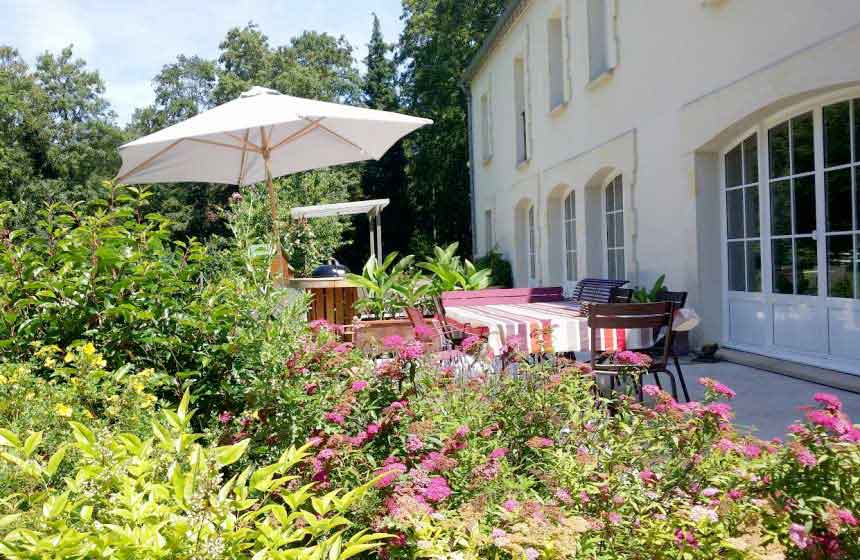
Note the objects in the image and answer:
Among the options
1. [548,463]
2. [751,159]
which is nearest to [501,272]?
[751,159]

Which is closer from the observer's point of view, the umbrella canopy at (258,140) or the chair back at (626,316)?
the chair back at (626,316)

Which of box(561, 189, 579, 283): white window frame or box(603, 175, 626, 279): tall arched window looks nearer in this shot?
box(603, 175, 626, 279): tall arched window

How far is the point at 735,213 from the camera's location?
672cm

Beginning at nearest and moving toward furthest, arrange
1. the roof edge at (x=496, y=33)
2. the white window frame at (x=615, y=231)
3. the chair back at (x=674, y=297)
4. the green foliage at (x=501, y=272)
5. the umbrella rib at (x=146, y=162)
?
the chair back at (x=674, y=297) < the umbrella rib at (x=146, y=162) < the white window frame at (x=615, y=231) < the roof edge at (x=496, y=33) < the green foliage at (x=501, y=272)

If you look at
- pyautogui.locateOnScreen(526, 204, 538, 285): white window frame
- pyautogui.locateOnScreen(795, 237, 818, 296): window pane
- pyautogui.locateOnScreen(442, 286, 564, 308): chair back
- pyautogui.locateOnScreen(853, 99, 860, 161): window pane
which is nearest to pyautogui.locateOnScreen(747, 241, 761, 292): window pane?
pyautogui.locateOnScreen(795, 237, 818, 296): window pane

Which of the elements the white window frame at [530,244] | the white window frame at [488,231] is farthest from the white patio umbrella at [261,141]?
the white window frame at [488,231]

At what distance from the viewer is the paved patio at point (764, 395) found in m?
4.30

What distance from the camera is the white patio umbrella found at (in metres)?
5.48

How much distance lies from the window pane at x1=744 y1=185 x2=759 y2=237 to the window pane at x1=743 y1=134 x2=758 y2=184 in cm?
9

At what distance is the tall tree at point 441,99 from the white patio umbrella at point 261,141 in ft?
43.9

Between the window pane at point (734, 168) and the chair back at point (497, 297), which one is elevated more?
the window pane at point (734, 168)

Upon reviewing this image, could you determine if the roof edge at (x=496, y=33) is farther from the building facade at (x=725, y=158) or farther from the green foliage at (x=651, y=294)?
the green foliage at (x=651, y=294)

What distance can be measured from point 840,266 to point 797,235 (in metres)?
0.56

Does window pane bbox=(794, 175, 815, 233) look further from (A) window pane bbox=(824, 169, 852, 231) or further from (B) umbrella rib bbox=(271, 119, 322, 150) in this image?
(B) umbrella rib bbox=(271, 119, 322, 150)
